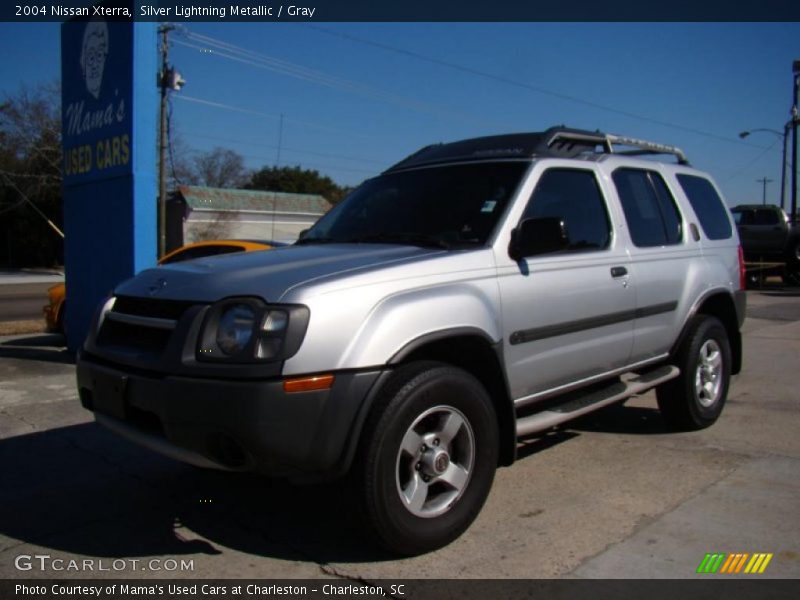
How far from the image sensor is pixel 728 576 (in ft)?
10.3

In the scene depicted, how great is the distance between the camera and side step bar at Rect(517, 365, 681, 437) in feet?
12.7

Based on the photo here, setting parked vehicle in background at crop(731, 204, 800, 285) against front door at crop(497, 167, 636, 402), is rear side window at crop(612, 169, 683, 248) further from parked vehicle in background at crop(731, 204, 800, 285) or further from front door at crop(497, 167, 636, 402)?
parked vehicle in background at crop(731, 204, 800, 285)

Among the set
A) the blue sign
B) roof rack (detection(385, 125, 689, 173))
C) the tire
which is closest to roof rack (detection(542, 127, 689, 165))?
roof rack (detection(385, 125, 689, 173))

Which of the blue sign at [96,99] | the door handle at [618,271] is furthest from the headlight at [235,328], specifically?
the blue sign at [96,99]

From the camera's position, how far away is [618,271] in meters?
4.49

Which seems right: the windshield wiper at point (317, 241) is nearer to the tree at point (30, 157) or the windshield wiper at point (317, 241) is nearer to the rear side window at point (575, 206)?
the rear side window at point (575, 206)

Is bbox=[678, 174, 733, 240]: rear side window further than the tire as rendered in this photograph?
No

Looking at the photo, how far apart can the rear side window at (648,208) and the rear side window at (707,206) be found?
0.38 meters

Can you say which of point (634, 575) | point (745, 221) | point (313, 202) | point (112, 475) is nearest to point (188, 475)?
point (112, 475)

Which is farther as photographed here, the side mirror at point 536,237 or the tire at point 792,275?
the tire at point 792,275

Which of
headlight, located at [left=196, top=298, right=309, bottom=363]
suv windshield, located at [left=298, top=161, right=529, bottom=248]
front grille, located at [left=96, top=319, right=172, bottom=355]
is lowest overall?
front grille, located at [left=96, top=319, right=172, bottom=355]

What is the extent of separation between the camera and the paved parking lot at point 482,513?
325 cm

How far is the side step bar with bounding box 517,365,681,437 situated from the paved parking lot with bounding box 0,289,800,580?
0.46m

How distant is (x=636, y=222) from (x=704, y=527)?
6.88 ft
